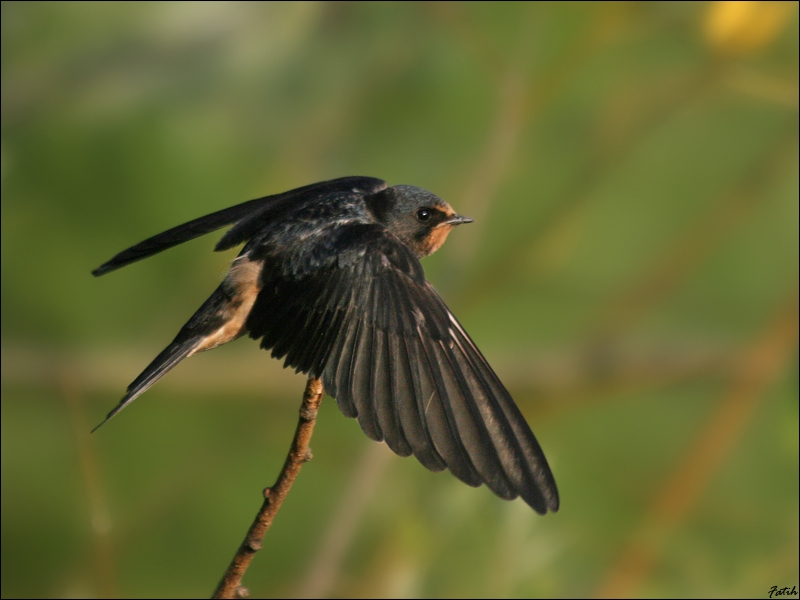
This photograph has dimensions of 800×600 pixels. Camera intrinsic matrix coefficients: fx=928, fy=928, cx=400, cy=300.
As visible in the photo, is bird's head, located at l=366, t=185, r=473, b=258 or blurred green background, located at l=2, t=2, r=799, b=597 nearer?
bird's head, located at l=366, t=185, r=473, b=258

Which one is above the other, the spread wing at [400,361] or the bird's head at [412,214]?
the bird's head at [412,214]

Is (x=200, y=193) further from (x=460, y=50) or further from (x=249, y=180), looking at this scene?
(x=460, y=50)

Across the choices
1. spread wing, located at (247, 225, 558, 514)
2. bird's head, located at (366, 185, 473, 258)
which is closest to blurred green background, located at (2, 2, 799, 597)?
bird's head, located at (366, 185, 473, 258)

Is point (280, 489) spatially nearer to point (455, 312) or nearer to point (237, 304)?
point (237, 304)

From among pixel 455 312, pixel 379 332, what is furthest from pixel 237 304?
pixel 455 312

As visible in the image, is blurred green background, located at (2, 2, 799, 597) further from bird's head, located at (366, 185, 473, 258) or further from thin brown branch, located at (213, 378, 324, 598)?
thin brown branch, located at (213, 378, 324, 598)

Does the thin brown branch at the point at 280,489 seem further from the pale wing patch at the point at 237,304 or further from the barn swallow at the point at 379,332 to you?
the pale wing patch at the point at 237,304

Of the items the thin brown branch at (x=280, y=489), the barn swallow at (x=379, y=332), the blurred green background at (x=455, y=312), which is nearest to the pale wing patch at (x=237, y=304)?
the barn swallow at (x=379, y=332)
